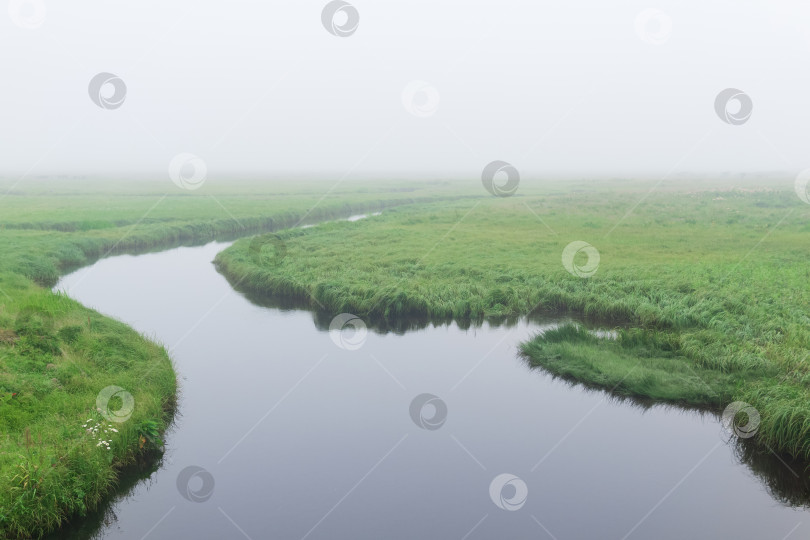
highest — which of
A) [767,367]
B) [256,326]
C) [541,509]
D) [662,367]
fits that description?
[767,367]

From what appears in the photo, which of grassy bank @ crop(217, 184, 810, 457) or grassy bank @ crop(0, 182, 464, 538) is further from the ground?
grassy bank @ crop(217, 184, 810, 457)

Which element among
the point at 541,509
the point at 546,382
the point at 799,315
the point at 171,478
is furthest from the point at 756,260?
the point at 171,478

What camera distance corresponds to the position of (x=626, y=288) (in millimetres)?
21406

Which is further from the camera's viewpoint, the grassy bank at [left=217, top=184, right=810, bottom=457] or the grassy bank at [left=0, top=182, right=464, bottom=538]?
the grassy bank at [left=217, top=184, right=810, bottom=457]

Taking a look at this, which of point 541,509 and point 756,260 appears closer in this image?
point 541,509

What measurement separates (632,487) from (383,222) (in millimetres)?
34843

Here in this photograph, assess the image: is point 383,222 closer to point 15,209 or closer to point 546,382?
point 546,382

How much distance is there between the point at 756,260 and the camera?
81.9 feet

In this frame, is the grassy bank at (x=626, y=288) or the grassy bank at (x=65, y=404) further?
the grassy bank at (x=626, y=288)

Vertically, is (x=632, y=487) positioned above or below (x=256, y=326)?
above

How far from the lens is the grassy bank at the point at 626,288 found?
14.1m

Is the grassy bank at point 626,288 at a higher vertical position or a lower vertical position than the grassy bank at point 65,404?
higher

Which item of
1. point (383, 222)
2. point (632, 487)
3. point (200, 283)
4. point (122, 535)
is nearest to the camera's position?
point (122, 535)

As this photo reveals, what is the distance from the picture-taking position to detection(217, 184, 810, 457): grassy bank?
1408 centimetres
